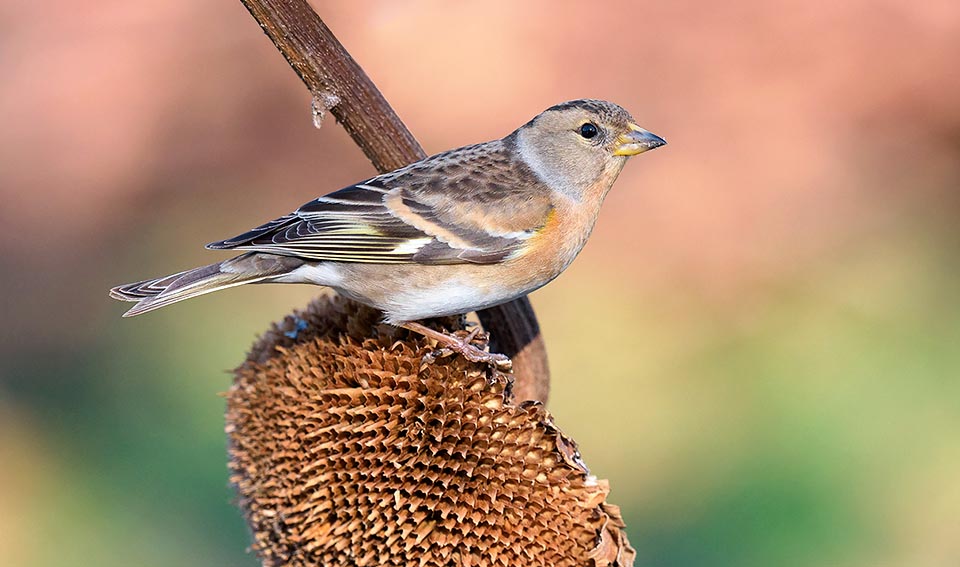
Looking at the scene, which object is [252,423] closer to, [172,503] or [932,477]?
[172,503]

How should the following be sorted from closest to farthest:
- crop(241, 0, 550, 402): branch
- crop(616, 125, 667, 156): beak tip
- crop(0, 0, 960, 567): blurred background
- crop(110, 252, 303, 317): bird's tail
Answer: crop(241, 0, 550, 402): branch
crop(110, 252, 303, 317): bird's tail
crop(616, 125, 667, 156): beak tip
crop(0, 0, 960, 567): blurred background

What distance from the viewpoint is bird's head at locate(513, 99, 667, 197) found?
2928 mm

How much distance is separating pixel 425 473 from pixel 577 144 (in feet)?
3.48

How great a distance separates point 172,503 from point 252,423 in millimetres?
2814

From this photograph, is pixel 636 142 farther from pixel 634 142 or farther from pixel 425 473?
pixel 425 473

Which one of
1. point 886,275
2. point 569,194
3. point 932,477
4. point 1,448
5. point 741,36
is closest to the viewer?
point 569,194

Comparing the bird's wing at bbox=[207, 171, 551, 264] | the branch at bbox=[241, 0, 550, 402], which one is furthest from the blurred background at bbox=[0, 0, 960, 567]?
the bird's wing at bbox=[207, 171, 551, 264]

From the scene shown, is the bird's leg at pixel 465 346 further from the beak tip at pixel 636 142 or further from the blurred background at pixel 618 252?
the blurred background at pixel 618 252

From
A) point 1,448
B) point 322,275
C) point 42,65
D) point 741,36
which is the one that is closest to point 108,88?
point 42,65

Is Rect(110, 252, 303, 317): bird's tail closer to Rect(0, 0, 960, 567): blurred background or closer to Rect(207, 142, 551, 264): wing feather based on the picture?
Rect(207, 142, 551, 264): wing feather

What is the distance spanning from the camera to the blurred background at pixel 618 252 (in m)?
5.24

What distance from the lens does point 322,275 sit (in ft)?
9.09

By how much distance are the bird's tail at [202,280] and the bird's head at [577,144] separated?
29.0 inches

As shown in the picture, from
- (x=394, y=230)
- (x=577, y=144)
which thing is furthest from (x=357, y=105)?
(x=577, y=144)
